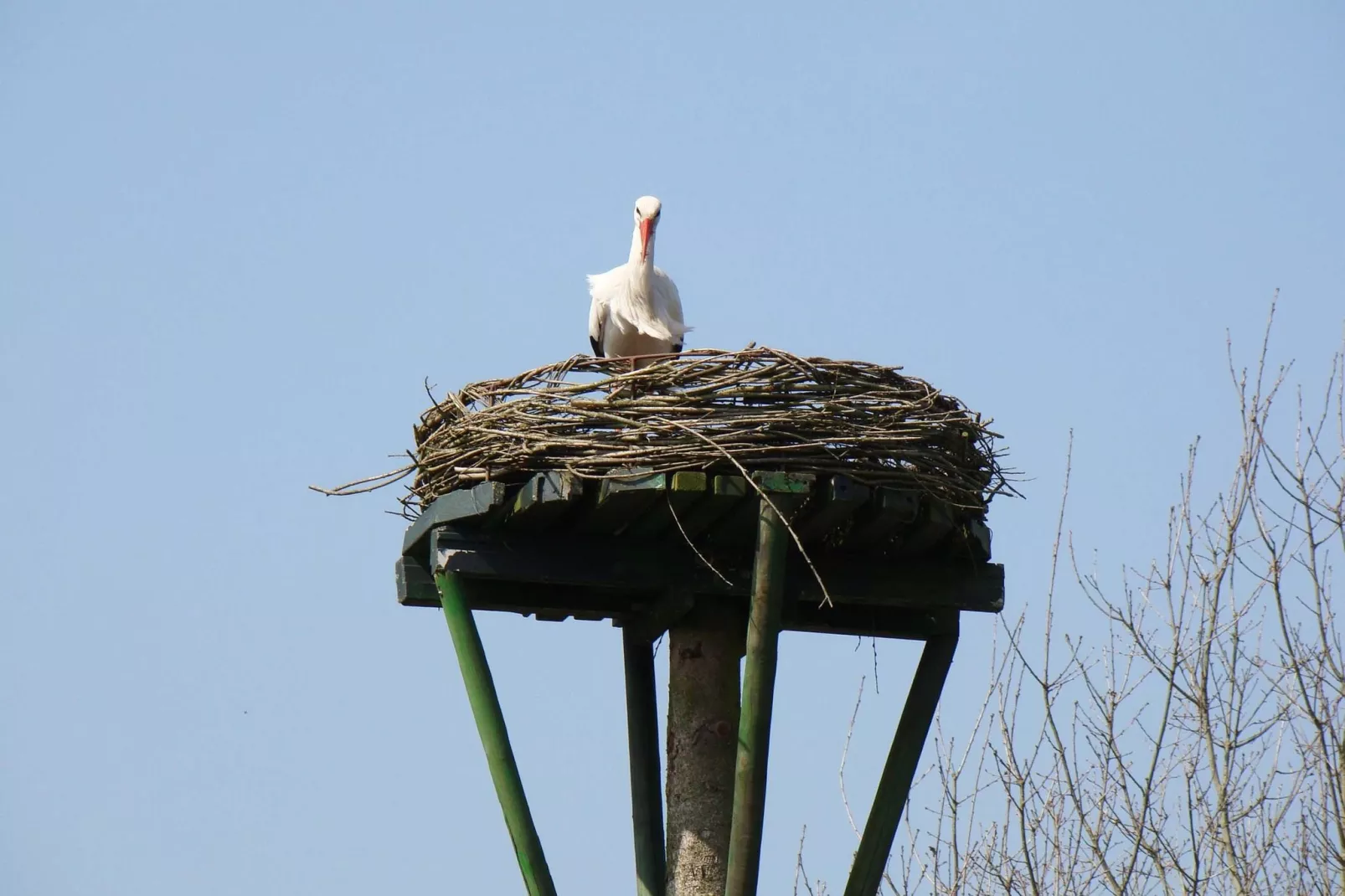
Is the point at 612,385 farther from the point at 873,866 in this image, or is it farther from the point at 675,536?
the point at 873,866

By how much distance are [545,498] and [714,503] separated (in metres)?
0.59

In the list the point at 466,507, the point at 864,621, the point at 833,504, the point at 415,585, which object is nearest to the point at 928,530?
the point at 833,504

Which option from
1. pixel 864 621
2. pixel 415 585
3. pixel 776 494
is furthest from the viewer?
pixel 864 621

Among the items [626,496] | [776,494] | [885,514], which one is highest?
[885,514]

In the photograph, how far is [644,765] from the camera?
6.65m

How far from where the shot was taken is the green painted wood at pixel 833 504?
5.61 meters

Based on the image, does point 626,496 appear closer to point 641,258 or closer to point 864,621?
point 864,621

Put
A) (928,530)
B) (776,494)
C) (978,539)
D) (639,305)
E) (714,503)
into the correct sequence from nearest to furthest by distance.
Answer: (776,494)
(714,503)
(928,530)
(978,539)
(639,305)

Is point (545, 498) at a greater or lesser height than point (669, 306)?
lesser

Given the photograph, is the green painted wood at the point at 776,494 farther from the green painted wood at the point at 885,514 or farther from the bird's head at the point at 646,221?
the bird's head at the point at 646,221

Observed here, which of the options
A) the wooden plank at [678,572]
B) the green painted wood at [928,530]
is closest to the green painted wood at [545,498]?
the wooden plank at [678,572]

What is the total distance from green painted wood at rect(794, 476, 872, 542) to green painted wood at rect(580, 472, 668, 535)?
56 cm

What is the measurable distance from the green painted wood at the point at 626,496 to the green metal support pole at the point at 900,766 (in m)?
→ 1.35

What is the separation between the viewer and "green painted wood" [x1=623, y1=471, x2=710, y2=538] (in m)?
5.52
